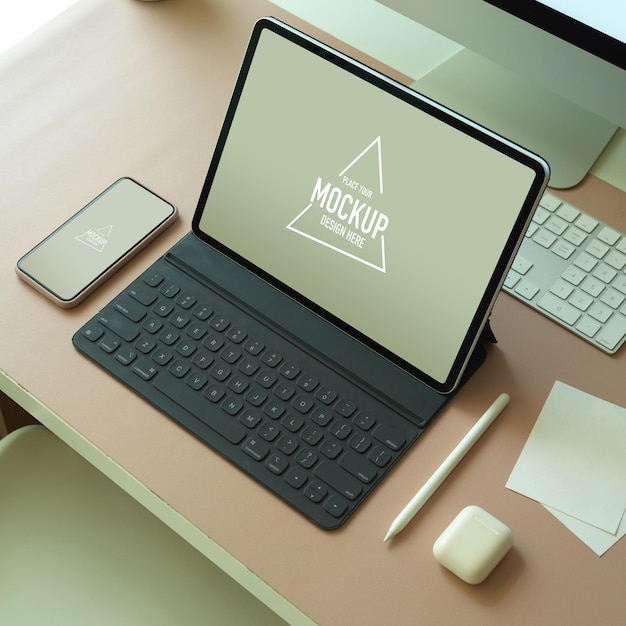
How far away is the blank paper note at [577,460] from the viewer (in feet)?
2.54

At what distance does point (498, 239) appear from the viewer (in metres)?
0.75

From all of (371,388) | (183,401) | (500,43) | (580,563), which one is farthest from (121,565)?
(500,43)

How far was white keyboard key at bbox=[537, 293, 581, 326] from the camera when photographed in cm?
88

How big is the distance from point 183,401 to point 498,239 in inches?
12.2

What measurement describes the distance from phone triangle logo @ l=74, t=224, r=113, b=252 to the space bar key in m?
0.16

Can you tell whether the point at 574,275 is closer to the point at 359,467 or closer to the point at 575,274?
the point at 575,274

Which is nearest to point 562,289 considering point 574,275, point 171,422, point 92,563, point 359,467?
point 574,275

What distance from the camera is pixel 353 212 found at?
31.8 inches

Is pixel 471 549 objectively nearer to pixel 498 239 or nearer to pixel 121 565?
pixel 498 239

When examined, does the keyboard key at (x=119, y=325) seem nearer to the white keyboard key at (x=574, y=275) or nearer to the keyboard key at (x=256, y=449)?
the keyboard key at (x=256, y=449)

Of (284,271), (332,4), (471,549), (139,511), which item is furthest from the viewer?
(332,4)

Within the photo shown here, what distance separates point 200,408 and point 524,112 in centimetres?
50

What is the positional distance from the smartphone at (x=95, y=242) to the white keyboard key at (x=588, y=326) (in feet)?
1.37

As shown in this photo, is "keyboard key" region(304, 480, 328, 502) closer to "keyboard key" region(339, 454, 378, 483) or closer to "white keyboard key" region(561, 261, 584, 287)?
"keyboard key" region(339, 454, 378, 483)
